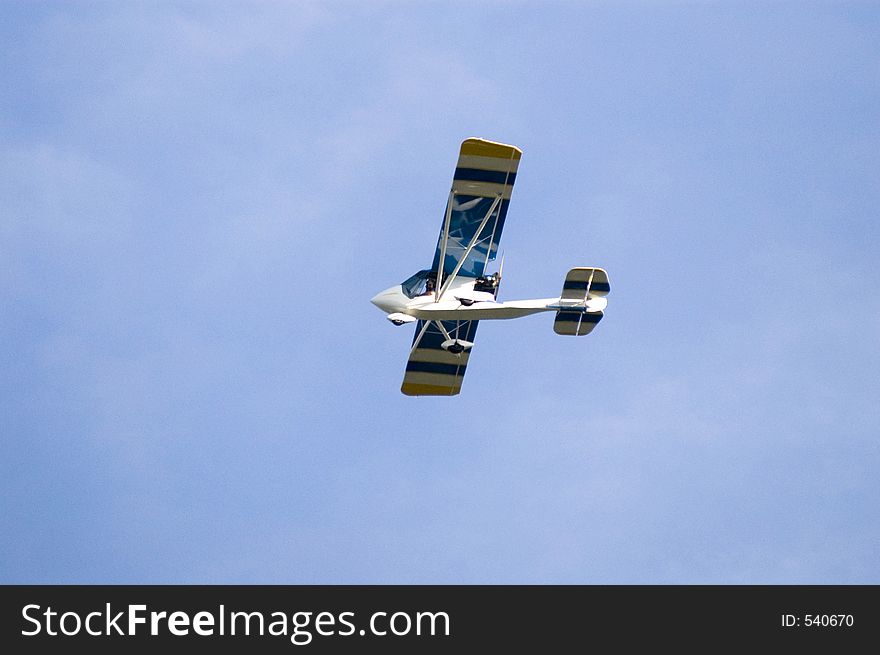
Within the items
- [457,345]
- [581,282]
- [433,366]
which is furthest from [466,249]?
[433,366]

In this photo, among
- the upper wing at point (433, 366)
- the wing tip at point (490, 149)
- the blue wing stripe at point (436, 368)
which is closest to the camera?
the wing tip at point (490, 149)

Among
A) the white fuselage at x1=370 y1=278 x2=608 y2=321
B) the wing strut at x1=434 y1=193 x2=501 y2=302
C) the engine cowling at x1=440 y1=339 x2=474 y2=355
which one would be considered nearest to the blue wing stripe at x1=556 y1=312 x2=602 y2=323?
the white fuselage at x1=370 y1=278 x2=608 y2=321

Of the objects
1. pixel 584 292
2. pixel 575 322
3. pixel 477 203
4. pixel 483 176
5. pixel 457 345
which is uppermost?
pixel 483 176

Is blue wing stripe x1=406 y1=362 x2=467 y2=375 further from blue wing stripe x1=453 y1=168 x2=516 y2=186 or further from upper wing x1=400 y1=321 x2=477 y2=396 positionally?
blue wing stripe x1=453 y1=168 x2=516 y2=186

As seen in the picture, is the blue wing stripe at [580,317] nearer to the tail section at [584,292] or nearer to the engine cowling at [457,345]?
the tail section at [584,292]

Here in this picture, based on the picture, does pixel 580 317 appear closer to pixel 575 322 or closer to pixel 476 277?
pixel 575 322

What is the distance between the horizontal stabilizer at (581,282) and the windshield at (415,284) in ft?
15.3

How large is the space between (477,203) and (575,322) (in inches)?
226

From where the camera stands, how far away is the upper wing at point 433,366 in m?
71.0

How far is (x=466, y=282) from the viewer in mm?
67125

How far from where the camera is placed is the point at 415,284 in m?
66.8

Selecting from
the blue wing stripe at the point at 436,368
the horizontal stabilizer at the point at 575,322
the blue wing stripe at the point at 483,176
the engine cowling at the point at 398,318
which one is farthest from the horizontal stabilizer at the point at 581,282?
the blue wing stripe at the point at 436,368

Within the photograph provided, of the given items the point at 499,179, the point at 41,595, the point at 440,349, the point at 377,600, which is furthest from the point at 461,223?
the point at 41,595

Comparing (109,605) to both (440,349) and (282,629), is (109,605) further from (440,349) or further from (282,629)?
(440,349)
